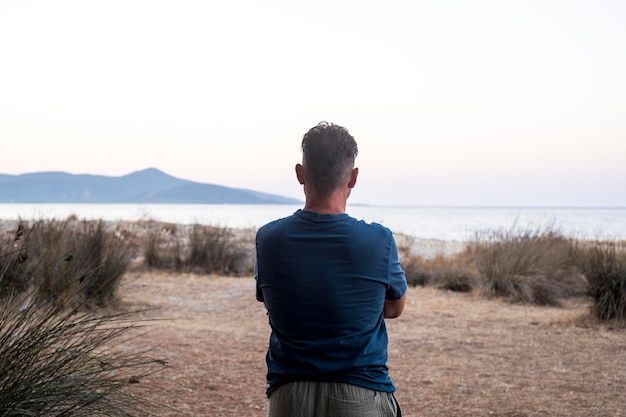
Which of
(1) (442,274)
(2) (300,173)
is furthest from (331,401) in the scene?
(1) (442,274)

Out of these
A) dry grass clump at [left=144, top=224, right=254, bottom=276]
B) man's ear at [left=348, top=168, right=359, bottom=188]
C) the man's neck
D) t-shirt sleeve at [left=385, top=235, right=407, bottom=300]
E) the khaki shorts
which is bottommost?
dry grass clump at [left=144, top=224, right=254, bottom=276]

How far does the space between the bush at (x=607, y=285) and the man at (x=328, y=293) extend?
7124mm

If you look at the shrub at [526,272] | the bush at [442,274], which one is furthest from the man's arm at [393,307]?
the bush at [442,274]

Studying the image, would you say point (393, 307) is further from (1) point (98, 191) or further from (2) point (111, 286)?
(1) point (98, 191)

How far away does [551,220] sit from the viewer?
607 inches

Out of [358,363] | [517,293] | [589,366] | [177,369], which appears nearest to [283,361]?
[358,363]

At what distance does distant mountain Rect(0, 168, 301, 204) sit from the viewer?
478 ft

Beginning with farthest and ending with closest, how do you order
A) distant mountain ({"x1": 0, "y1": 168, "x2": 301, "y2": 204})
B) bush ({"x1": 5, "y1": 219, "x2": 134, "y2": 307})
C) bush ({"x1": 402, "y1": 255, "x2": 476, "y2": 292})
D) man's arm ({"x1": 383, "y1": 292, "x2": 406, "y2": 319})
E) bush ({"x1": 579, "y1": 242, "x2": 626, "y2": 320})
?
1. distant mountain ({"x1": 0, "y1": 168, "x2": 301, "y2": 204})
2. bush ({"x1": 402, "y1": 255, "x2": 476, "y2": 292})
3. bush ({"x1": 579, "y1": 242, "x2": 626, "y2": 320})
4. bush ({"x1": 5, "y1": 219, "x2": 134, "y2": 307})
5. man's arm ({"x1": 383, "y1": 292, "x2": 406, "y2": 319})

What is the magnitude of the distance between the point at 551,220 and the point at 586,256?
21.1 feet

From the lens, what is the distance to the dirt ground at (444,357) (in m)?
5.22

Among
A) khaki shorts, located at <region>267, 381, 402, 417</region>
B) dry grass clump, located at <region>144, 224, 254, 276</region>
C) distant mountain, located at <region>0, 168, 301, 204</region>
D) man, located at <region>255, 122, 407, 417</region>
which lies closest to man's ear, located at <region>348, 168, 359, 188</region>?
man, located at <region>255, 122, 407, 417</region>

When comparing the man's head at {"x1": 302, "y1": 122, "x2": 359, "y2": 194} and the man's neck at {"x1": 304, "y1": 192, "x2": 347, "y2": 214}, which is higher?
the man's head at {"x1": 302, "y1": 122, "x2": 359, "y2": 194}

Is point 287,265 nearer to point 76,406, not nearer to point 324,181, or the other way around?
point 324,181

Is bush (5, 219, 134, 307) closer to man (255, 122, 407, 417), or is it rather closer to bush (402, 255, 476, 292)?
bush (402, 255, 476, 292)
